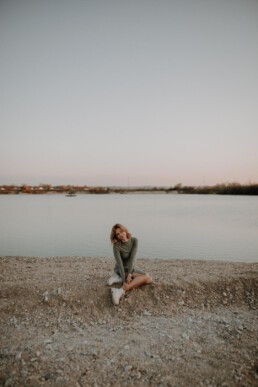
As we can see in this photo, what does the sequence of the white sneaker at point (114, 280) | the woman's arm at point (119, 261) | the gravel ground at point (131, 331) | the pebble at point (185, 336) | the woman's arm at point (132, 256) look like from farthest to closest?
the white sneaker at point (114, 280) → the woman's arm at point (132, 256) → the woman's arm at point (119, 261) → the pebble at point (185, 336) → the gravel ground at point (131, 331)

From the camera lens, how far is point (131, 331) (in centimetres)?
613

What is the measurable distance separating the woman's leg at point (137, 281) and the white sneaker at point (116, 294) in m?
0.16

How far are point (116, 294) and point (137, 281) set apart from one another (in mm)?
743

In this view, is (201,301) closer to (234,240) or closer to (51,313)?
(51,313)

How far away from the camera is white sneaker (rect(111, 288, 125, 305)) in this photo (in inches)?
276

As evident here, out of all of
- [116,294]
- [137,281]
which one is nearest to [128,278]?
[137,281]

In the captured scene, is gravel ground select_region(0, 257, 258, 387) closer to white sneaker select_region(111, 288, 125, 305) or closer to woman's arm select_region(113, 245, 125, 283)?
white sneaker select_region(111, 288, 125, 305)

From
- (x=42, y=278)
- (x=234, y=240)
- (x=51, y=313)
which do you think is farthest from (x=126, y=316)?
(x=234, y=240)

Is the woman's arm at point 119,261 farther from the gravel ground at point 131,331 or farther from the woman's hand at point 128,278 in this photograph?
the gravel ground at point 131,331

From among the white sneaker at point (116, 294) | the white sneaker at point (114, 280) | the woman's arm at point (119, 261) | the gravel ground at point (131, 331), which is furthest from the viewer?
the white sneaker at point (114, 280)

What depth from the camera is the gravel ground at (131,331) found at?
15.6 ft

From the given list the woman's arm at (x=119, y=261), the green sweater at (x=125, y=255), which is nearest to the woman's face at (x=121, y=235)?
the green sweater at (x=125, y=255)

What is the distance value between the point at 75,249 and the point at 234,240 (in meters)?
12.8

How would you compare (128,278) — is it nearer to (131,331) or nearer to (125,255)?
(125,255)
